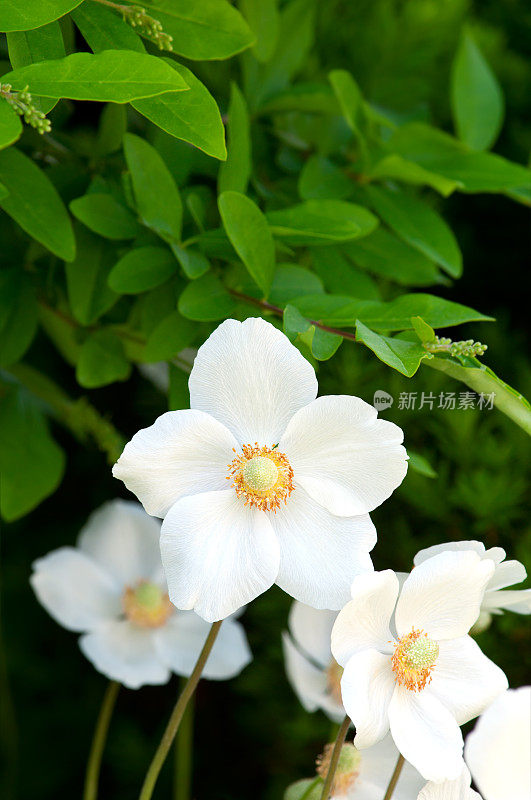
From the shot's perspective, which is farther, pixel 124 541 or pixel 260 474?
pixel 124 541

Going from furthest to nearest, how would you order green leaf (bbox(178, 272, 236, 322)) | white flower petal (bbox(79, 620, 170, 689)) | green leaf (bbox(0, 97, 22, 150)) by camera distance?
white flower petal (bbox(79, 620, 170, 689)) < green leaf (bbox(178, 272, 236, 322)) < green leaf (bbox(0, 97, 22, 150))

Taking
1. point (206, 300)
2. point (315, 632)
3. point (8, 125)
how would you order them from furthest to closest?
point (315, 632) → point (206, 300) → point (8, 125)

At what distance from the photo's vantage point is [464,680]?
1.16 feet

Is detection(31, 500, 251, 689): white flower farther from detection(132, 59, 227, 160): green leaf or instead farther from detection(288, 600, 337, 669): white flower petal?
detection(132, 59, 227, 160): green leaf

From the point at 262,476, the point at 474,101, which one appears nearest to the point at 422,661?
the point at 262,476

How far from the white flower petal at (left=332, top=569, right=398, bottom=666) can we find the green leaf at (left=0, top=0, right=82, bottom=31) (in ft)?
0.85

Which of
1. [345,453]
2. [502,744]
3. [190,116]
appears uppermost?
[190,116]

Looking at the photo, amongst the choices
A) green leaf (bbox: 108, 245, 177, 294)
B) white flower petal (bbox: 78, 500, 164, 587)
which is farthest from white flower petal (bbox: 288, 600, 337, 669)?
green leaf (bbox: 108, 245, 177, 294)

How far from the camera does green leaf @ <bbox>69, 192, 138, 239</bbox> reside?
41cm

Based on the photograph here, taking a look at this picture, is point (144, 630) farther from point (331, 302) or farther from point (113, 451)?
point (331, 302)

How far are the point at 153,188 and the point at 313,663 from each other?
0.32 metres

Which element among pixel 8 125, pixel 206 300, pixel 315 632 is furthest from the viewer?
pixel 315 632

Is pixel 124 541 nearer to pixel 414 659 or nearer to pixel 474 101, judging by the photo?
pixel 414 659

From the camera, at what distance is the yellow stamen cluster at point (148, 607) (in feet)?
1.79
